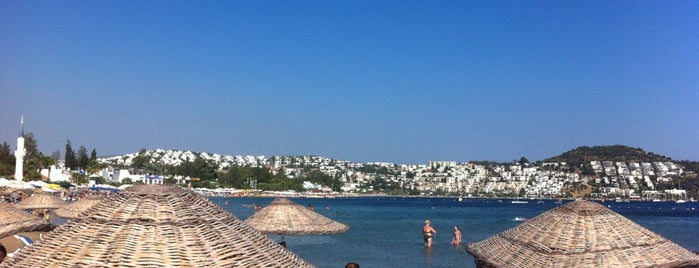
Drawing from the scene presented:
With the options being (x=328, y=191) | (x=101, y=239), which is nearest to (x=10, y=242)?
(x=101, y=239)

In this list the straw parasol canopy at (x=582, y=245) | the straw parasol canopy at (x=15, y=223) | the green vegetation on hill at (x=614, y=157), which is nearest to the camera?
the straw parasol canopy at (x=582, y=245)

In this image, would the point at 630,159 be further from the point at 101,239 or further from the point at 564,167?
the point at 101,239

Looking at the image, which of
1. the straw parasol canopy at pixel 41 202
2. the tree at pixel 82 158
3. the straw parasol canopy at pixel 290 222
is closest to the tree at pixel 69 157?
the tree at pixel 82 158

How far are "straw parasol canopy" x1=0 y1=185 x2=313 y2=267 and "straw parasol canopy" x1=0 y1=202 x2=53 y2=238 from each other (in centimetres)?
602

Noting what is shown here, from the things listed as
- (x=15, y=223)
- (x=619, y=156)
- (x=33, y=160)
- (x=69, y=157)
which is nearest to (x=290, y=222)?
(x=15, y=223)

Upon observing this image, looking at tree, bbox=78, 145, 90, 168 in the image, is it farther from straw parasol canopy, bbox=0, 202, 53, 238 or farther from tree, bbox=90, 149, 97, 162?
straw parasol canopy, bbox=0, 202, 53, 238

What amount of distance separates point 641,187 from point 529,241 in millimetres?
182330

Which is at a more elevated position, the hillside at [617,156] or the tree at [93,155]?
the hillside at [617,156]

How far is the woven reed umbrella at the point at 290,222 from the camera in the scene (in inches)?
515

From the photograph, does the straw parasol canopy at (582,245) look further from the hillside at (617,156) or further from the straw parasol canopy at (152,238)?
the hillside at (617,156)

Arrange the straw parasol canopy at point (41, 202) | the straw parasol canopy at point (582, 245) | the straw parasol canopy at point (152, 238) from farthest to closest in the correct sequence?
the straw parasol canopy at point (41, 202)
the straw parasol canopy at point (582, 245)
the straw parasol canopy at point (152, 238)

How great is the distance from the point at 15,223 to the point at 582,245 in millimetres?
7560

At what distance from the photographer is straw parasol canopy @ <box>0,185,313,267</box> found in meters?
3.37

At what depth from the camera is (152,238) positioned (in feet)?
11.3
